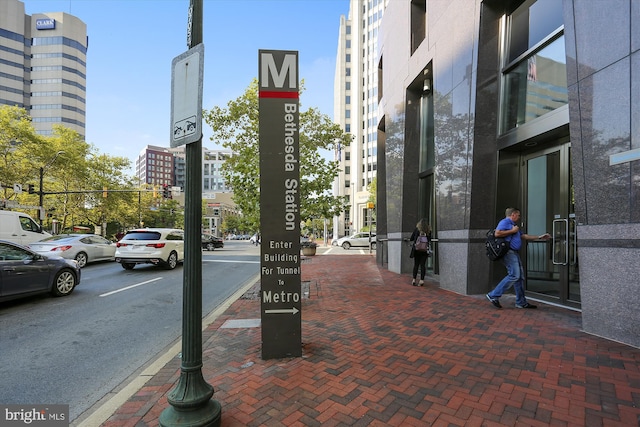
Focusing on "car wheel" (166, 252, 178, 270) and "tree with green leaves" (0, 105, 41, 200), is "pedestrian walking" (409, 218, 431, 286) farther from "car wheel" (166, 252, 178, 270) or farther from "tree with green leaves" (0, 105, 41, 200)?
"tree with green leaves" (0, 105, 41, 200)

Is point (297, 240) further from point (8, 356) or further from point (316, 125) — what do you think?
point (316, 125)

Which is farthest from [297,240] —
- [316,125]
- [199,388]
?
[316,125]

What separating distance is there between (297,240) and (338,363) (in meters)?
1.46

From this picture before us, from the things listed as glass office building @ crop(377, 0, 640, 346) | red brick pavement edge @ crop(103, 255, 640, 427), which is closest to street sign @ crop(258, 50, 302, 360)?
red brick pavement edge @ crop(103, 255, 640, 427)

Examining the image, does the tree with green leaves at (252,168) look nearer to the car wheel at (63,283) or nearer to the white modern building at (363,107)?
the car wheel at (63,283)

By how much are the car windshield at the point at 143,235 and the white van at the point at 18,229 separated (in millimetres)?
4044

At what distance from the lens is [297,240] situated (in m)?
4.01

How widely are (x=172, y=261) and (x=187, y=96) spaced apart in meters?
12.4

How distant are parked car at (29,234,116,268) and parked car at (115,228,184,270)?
5.84 ft

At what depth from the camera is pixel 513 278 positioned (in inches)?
237

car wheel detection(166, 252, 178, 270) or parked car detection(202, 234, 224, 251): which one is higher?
car wheel detection(166, 252, 178, 270)

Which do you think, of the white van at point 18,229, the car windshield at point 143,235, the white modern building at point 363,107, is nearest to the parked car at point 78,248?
the white van at point 18,229

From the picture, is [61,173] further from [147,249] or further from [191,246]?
[191,246]

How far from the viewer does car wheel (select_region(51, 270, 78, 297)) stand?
7.75 m
